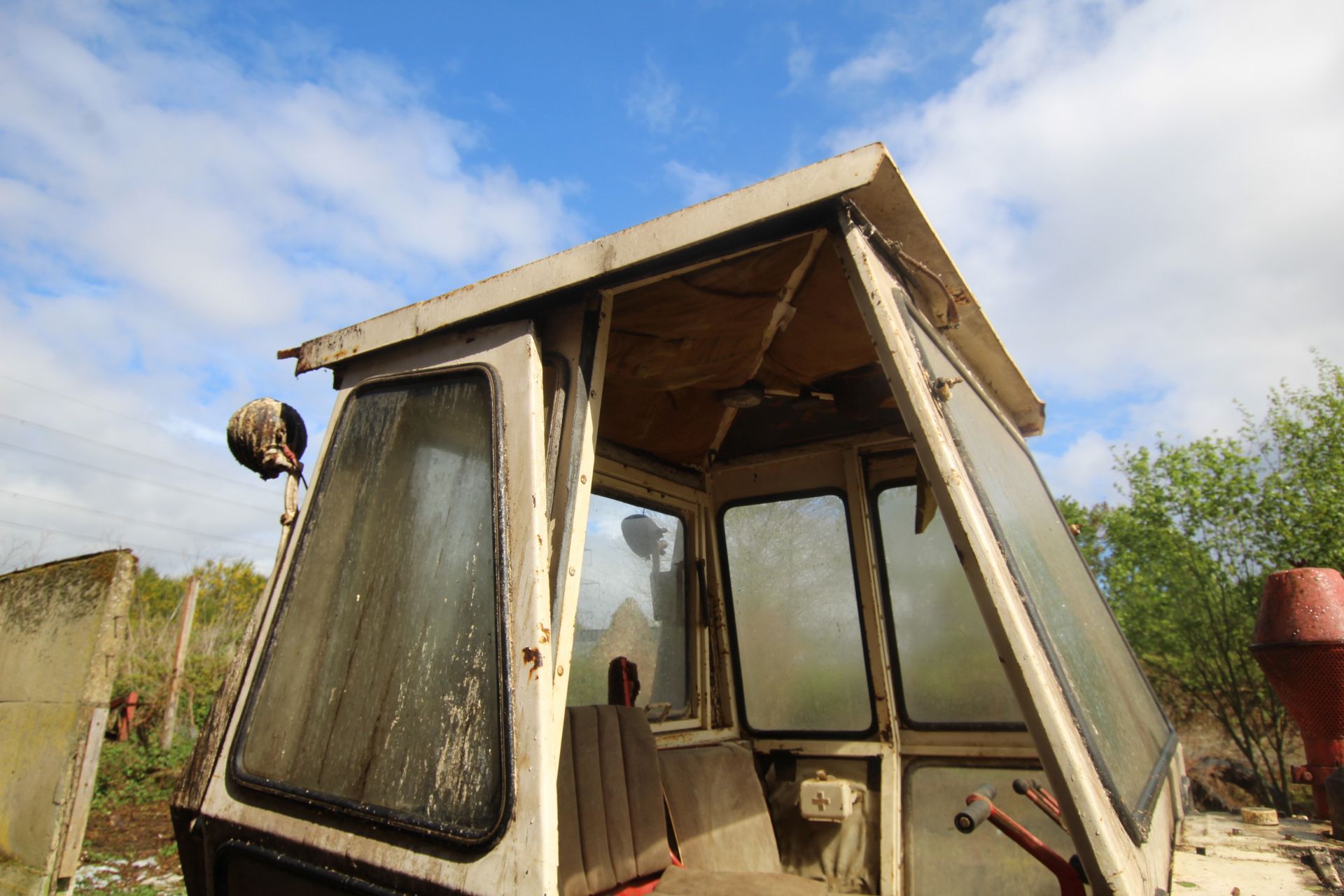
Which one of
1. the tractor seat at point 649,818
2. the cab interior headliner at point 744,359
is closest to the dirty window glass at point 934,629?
the cab interior headliner at point 744,359

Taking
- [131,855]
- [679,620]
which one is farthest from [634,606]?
[131,855]

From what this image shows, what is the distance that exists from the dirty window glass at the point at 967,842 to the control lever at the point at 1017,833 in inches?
45.2

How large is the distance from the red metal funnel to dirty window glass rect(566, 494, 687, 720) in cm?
200

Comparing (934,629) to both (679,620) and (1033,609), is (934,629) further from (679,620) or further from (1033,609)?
(1033,609)

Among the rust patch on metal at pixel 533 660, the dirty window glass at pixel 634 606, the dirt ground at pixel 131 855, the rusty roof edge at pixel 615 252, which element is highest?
the rusty roof edge at pixel 615 252

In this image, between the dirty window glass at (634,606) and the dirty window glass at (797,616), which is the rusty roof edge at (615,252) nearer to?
the dirty window glass at (634,606)

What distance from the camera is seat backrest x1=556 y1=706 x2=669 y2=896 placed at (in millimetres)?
2289

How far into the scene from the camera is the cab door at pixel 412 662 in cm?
125

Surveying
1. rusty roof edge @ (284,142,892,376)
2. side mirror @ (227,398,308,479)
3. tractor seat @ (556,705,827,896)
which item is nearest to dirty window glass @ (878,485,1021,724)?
tractor seat @ (556,705,827,896)

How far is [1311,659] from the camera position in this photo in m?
2.25

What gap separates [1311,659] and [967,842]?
46.5 inches

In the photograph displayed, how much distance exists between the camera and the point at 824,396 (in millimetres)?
2896

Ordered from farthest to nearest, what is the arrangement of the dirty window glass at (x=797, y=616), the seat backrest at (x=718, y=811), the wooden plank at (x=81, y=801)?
the dirty window glass at (x=797, y=616)
the seat backrest at (x=718, y=811)
the wooden plank at (x=81, y=801)

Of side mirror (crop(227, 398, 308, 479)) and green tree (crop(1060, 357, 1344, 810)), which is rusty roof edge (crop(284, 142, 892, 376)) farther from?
green tree (crop(1060, 357, 1344, 810))
